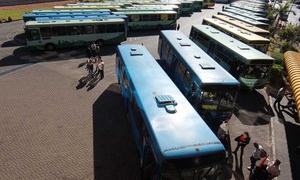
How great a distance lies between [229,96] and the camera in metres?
15.1

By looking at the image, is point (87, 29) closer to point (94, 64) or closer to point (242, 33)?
point (94, 64)

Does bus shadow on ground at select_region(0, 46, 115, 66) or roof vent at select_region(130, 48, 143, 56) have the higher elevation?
roof vent at select_region(130, 48, 143, 56)

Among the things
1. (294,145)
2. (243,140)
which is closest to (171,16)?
(294,145)

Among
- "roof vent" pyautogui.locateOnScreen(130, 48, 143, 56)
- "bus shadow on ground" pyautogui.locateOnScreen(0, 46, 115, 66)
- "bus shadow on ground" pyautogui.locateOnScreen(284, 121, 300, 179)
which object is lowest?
"bus shadow on ground" pyautogui.locateOnScreen(284, 121, 300, 179)

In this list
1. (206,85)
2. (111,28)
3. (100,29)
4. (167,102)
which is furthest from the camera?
(111,28)

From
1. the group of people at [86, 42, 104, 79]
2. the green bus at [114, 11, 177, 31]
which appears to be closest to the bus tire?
the group of people at [86, 42, 104, 79]

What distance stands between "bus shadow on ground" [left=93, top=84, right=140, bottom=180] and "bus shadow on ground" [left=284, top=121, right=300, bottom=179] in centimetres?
878

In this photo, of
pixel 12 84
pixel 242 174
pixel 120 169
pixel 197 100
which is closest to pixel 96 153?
pixel 120 169

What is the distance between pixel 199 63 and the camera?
1738 centimetres

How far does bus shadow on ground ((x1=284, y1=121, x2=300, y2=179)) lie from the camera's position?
14.5m

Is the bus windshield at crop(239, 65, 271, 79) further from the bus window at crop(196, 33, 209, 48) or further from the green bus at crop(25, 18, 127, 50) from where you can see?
the green bus at crop(25, 18, 127, 50)

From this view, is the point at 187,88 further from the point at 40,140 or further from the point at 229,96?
the point at 40,140

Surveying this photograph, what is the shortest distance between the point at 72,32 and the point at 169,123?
70.2 feet

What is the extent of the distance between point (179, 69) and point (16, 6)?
44732 mm
